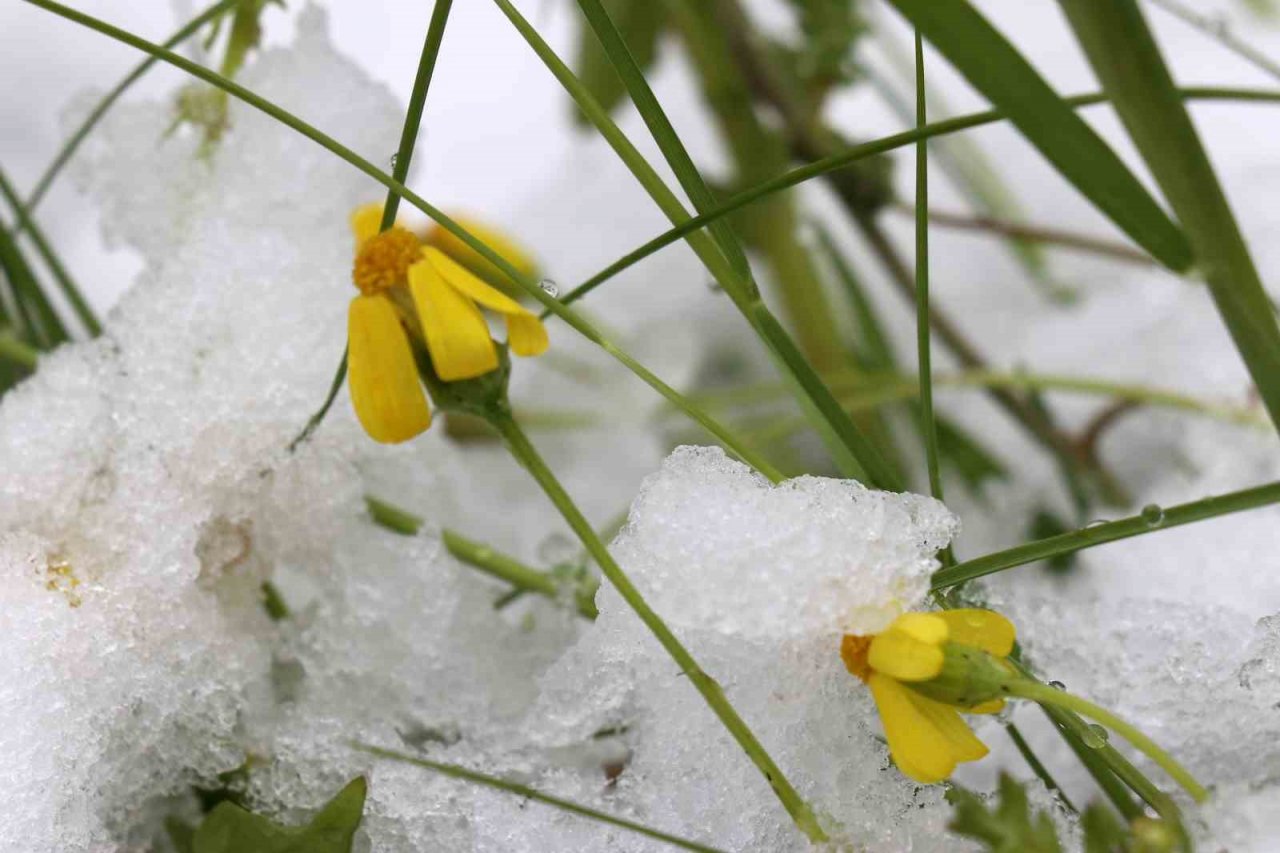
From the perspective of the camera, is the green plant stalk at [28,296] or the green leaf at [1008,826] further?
the green plant stalk at [28,296]

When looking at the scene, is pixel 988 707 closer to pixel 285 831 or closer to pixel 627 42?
pixel 285 831

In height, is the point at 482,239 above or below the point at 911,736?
above

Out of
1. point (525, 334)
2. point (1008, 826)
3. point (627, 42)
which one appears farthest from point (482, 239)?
point (1008, 826)

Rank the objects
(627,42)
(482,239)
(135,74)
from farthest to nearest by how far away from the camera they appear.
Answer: (627,42) < (482,239) < (135,74)

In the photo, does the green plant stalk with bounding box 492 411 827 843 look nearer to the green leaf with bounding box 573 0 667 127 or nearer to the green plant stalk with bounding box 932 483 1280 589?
the green plant stalk with bounding box 932 483 1280 589

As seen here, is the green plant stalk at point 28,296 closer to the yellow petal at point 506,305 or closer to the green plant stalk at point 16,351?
the green plant stalk at point 16,351

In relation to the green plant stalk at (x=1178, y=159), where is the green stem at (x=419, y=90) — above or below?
below

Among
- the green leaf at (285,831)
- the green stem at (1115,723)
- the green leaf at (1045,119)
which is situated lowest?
the green leaf at (285,831)

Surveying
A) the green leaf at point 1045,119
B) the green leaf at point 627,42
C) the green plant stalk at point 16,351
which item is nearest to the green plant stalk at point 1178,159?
the green leaf at point 1045,119

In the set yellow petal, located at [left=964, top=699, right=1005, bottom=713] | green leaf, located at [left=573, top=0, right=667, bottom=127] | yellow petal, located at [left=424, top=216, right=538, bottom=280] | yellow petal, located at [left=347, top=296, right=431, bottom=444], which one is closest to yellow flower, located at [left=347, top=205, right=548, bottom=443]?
yellow petal, located at [left=347, top=296, right=431, bottom=444]
